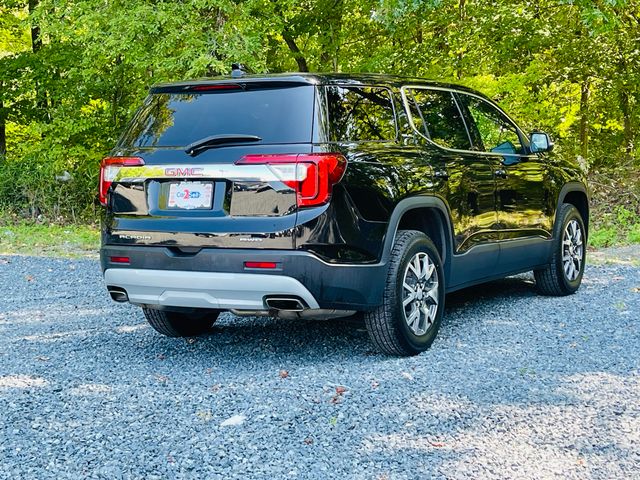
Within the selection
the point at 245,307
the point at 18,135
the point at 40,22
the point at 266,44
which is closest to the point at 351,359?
the point at 245,307

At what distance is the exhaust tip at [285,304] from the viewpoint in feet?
15.1

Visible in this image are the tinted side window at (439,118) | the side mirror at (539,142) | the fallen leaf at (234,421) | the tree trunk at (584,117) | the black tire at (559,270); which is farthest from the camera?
the tree trunk at (584,117)

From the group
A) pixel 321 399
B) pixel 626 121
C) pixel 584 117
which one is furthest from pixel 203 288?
pixel 626 121

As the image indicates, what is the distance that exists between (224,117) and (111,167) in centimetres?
82

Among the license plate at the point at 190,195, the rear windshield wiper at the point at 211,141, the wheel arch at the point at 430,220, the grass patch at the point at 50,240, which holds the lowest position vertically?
the grass patch at the point at 50,240

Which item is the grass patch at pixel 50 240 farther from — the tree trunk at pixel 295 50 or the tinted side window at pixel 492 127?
the tinted side window at pixel 492 127

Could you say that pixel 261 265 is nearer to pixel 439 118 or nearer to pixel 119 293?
pixel 119 293

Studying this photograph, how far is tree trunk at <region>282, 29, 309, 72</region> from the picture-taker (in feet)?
55.3

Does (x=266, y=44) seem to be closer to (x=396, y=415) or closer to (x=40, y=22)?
(x=40, y=22)

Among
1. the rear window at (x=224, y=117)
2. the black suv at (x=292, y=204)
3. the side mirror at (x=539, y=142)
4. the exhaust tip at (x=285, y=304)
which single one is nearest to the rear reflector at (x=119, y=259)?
the black suv at (x=292, y=204)

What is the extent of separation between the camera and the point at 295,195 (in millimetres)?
4480

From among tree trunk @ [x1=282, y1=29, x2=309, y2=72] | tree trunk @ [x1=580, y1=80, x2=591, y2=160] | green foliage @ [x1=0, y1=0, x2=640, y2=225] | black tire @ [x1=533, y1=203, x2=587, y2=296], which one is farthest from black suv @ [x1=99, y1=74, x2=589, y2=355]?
tree trunk @ [x1=580, y1=80, x2=591, y2=160]

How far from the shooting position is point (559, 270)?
7152mm

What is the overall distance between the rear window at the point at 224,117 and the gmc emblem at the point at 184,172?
0.20 m
